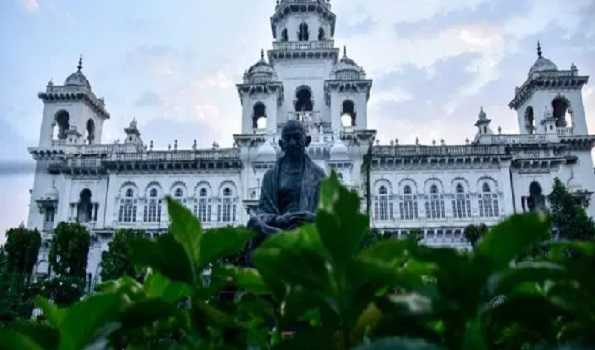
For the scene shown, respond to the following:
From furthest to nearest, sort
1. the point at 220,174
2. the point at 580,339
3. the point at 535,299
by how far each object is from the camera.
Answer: the point at 220,174, the point at 535,299, the point at 580,339

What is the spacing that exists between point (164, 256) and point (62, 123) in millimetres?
56001

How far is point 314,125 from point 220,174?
8820 millimetres

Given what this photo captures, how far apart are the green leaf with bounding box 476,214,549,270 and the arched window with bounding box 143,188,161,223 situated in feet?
155

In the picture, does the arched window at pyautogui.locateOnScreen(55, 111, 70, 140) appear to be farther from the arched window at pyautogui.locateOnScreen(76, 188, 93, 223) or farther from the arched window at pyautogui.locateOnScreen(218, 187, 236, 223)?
the arched window at pyautogui.locateOnScreen(218, 187, 236, 223)

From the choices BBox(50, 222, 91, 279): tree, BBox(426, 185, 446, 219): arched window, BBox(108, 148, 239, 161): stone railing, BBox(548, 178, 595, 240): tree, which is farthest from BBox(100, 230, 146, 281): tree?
BBox(548, 178, 595, 240): tree

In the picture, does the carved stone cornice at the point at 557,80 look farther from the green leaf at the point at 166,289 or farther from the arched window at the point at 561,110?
the green leaf at the point at 166,289

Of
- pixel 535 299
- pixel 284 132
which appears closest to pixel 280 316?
pixel 535 299

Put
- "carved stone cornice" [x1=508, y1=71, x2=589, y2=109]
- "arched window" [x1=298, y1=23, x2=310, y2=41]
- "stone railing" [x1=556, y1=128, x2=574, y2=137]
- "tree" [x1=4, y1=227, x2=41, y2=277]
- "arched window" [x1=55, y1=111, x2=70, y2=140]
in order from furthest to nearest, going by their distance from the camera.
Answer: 1. "arched window" [x1=298, y1=23, x2=310, y2=41]
2. "arched window" [x1=55, y1=111, x2=70, y2=140]
3. "carved stone cornice" [x1=508, y1=71, x2=589, y2=109]
4. "stone railing" [x1=556, y1=128, x2=574, y2=137]
5. "tree" [x1=4, y1=227, x2=41, y2=277]

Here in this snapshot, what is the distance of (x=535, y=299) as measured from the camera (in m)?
1.37

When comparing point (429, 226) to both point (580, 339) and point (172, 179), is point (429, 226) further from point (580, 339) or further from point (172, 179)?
point (580, 339)

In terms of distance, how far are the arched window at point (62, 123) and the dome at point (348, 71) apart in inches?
968

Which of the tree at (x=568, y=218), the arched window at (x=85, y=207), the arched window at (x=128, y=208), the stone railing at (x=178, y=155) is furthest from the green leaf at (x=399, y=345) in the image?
the arched window at (x=85, y=207)

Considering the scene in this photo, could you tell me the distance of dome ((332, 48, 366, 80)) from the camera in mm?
49219

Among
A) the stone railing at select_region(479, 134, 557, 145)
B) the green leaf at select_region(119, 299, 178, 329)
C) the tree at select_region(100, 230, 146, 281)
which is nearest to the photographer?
the green leaf at select_region(119, 299, 178, 329)
